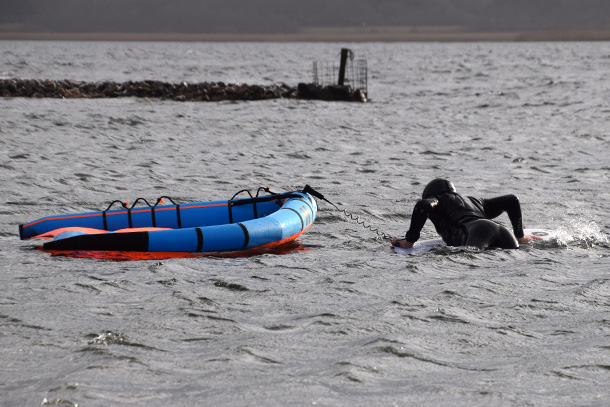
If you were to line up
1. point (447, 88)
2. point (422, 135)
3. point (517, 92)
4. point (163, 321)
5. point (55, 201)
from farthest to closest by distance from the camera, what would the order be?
point (447, 88), point (517, 92), point (422, 135), point (55, 201), point (163, 321)

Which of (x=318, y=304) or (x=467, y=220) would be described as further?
(x=467, y=220)

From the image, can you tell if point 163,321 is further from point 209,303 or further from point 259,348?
point 259,348

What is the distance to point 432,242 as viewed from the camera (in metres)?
7.77

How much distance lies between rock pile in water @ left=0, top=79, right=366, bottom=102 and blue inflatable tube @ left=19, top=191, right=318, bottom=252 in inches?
863

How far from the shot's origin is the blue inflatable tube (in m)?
7.17

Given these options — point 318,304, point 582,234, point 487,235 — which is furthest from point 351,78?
point 318,304

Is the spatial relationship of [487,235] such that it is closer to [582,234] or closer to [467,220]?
[467,220]

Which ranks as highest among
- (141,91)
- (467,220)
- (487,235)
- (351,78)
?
(351,78)

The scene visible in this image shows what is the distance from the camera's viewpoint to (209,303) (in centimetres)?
555

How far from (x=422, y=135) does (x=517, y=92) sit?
19.9 m

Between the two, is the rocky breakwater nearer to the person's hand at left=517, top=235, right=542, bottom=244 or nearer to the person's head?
the person's head

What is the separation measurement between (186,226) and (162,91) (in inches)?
944

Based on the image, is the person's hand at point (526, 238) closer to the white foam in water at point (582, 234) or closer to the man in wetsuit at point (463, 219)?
the man in wetsuit at point (463, 219)

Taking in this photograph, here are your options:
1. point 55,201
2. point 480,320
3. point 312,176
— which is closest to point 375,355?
point 480,320
